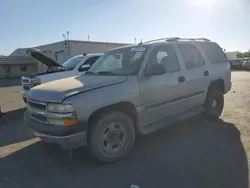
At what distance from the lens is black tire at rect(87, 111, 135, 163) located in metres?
4.03

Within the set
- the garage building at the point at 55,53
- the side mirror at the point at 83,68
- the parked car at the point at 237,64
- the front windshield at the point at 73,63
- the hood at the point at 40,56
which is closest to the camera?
the hood at the point at 40,56

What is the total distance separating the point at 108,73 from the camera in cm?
491

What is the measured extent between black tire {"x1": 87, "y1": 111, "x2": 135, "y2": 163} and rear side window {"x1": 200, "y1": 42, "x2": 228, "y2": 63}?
123 inches

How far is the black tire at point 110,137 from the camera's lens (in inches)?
159

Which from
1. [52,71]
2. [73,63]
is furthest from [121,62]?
[73,63]

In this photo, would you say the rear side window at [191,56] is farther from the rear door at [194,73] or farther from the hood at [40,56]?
the hood at [40,56]

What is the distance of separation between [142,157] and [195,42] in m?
3.25

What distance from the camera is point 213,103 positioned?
659 centimetres

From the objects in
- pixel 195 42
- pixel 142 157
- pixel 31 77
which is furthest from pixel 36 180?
pixel 31 77

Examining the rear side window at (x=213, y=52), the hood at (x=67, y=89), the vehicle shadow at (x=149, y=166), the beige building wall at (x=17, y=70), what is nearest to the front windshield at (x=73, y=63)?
the vehicle shadow at (x=149, y=166)

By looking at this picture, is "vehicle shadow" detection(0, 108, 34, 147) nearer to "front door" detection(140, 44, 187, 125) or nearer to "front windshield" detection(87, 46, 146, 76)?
"front windshield" detection(87, 46, 146, 76)

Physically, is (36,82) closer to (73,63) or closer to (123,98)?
(73,63)

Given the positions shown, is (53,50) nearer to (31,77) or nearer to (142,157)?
(31,77)

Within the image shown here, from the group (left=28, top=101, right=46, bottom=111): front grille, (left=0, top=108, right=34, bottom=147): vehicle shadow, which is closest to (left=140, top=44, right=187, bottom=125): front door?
(left=28, top=101, right=46, bottom=111): front grille
